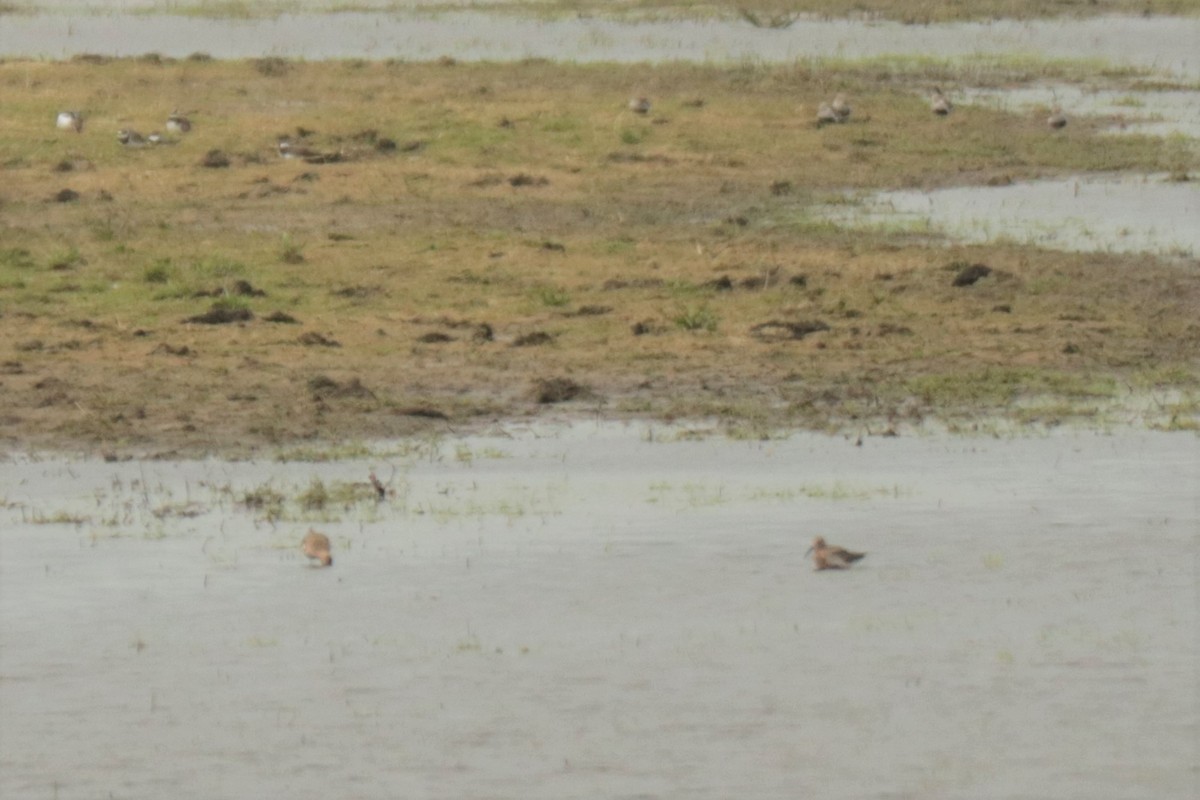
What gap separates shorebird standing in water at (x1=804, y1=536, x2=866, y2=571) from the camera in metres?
9.04

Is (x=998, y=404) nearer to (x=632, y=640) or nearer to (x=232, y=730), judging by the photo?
(x=632, y=640)

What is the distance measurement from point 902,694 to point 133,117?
18.8 meters

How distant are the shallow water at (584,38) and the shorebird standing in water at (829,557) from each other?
79.5ft

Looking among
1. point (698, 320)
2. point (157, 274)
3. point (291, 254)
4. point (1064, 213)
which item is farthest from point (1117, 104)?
point (157, 274)

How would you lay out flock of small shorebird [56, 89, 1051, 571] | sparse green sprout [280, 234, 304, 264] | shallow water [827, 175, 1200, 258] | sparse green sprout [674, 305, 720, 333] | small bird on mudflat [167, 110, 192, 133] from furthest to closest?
small bird on mudflat [167, 110, 192, 133]
flock of small shorebird [56, 89, 1051, 571]
shallow water [827, 175, 1200, 258]
sparse green sprout [280, 234, 304, 264]
sparse green sprout [674, 305, 720, 333]

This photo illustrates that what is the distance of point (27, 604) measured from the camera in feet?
28.6

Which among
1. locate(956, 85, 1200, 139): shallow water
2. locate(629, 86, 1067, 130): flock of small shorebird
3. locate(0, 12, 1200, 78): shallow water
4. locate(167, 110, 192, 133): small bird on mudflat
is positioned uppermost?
locate(629, 86, 1067, 130): flock of small shorebird

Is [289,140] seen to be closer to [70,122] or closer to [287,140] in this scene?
[287,140]

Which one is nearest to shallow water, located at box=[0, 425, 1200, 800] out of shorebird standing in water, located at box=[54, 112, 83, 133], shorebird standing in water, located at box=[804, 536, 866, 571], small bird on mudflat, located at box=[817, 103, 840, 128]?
shorebird standing in water, located at box=[804, 536, 866, 571]

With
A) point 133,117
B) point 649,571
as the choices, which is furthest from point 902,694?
point 133,117

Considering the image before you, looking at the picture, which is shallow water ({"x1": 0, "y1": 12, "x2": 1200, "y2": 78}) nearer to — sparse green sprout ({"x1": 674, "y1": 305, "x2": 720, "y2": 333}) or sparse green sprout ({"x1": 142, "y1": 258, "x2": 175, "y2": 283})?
sparse green sprout ({"x1": 142, "y1": 258, "x2": 175, "y2": 283})

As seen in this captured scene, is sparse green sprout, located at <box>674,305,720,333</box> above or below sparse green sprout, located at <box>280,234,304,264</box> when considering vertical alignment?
above

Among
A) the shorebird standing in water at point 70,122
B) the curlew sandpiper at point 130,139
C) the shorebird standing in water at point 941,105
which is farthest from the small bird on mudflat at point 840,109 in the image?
the shorebird standing in water at point 70,122

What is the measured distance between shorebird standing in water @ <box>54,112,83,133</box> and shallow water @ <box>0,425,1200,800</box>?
1328cm
